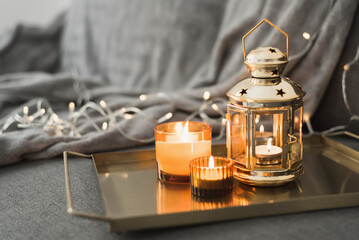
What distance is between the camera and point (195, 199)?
0.69 metres

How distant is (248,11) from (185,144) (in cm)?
59

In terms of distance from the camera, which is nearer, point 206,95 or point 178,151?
point 178,151

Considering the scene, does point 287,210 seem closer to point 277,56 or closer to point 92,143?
point 277,56

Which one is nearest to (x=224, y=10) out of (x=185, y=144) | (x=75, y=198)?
(x=185, y=144)

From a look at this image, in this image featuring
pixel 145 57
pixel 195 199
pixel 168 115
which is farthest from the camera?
pixel 145 57

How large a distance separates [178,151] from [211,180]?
10 cm

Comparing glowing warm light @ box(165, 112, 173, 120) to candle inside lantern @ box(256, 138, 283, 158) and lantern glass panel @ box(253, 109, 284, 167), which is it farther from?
candle inside lantern @ box(256, 138, 283, 158)

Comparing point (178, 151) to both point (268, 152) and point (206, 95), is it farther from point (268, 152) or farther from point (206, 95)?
point (206, 95)

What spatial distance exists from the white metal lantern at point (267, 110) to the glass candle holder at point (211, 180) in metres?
0.04

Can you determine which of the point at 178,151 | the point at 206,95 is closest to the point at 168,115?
the point at 206,95

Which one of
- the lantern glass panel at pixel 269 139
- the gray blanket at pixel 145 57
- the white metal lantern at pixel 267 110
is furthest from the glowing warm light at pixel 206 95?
the white metal lantern at pixel 267 110

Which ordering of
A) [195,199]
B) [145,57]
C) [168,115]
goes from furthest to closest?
1. [145,57]
2. [168,115]
3. [195,199]

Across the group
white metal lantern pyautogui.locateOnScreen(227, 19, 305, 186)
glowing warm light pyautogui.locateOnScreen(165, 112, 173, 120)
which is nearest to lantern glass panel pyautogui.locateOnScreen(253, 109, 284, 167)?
white metal lantern pyautogui.locateOnScreen(227, 19, 305, 186)

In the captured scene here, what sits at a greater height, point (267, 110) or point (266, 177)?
point (267, 110)
